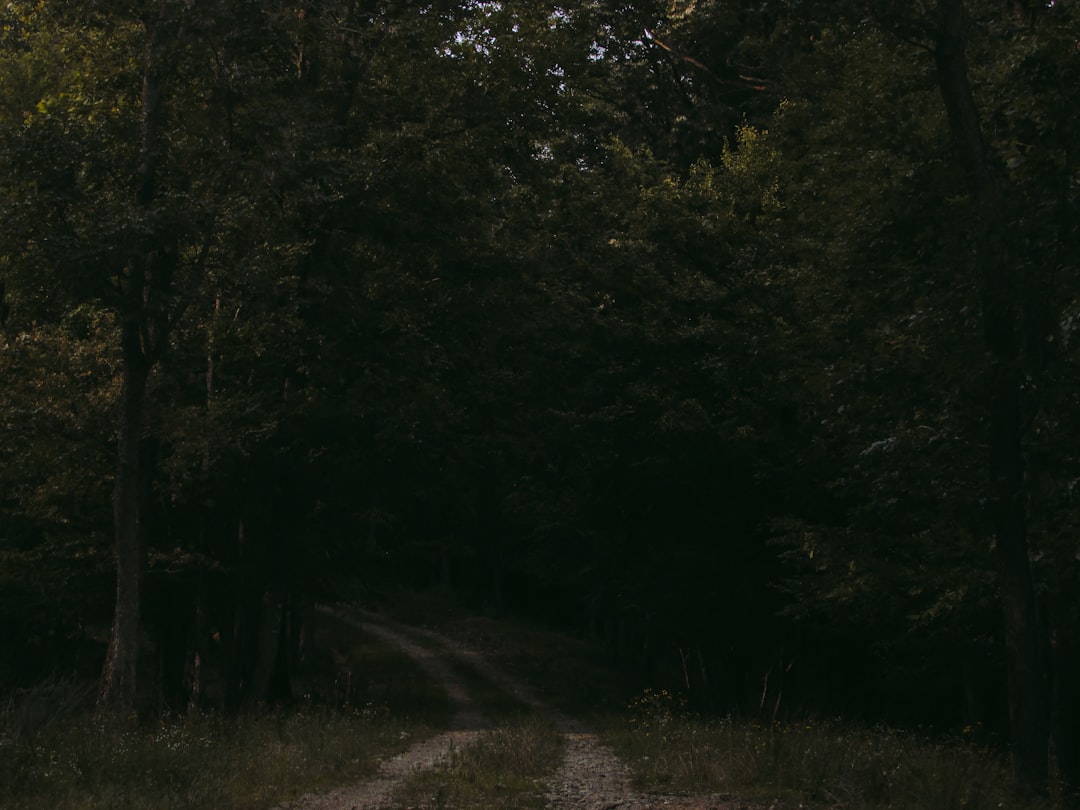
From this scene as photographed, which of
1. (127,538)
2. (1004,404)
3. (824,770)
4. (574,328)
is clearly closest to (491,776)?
(824,770)

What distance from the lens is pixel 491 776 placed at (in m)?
13.4

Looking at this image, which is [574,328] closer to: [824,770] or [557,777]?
[557,777]

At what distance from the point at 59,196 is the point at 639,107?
805 inches

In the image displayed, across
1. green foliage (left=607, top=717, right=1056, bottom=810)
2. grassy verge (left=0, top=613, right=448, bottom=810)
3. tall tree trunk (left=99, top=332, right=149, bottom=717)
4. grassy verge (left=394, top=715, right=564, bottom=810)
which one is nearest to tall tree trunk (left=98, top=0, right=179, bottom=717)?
tall tree trunk (left=99, top=332, right=149, bottom=717)

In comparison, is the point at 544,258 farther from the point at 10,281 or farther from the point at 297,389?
the point at 10,281

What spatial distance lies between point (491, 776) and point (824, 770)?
3723 millimetres

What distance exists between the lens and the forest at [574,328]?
1296cm

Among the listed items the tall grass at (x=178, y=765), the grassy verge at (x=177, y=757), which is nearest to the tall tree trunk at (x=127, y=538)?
the grassy verge at (x=177, y=757)

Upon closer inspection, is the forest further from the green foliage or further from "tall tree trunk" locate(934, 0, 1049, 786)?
the green foliage

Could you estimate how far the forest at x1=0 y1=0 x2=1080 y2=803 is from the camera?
1296 centimetres

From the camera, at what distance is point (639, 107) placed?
34094mm

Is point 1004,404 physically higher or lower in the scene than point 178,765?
higher

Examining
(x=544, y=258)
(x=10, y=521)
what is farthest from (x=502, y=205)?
(x=10, y=521)

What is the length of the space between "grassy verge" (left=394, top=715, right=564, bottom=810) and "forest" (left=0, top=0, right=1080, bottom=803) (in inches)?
141
